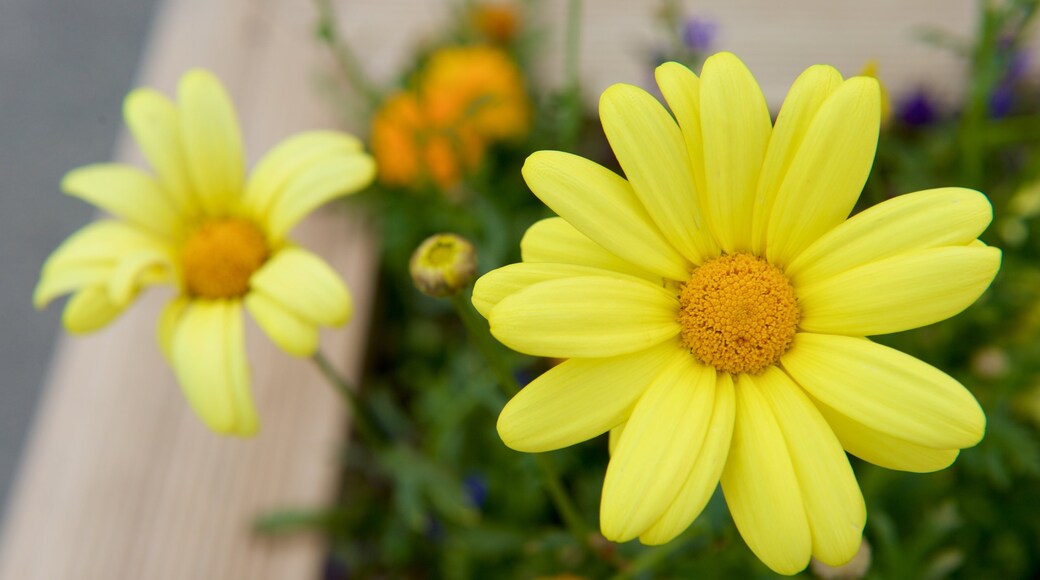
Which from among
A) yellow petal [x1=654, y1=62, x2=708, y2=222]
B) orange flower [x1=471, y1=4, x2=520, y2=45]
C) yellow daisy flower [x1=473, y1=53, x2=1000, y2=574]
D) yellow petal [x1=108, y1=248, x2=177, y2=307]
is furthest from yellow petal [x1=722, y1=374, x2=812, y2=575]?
orange flower [x1=471, y1=4, x2=520, y2=45]

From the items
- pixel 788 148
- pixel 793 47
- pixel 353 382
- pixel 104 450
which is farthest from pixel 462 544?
pixel 793 47

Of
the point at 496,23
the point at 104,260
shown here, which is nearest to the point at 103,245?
the point at 104,260

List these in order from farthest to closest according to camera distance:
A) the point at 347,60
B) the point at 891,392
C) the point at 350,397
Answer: the point at 347,60
the point at 350,397
the point at 891,392

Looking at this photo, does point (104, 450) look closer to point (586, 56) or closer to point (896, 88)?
point (586, 56)

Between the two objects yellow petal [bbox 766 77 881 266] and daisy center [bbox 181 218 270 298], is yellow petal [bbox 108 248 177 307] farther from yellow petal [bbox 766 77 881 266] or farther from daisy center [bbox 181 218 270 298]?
yellow petal [bbox 766 77 881 266]

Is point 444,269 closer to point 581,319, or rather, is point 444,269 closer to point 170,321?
point 581,319

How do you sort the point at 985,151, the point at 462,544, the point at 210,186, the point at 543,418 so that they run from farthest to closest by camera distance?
the point at 985,151, the point at 462,544, the point at 210,186, the point at 543,418
